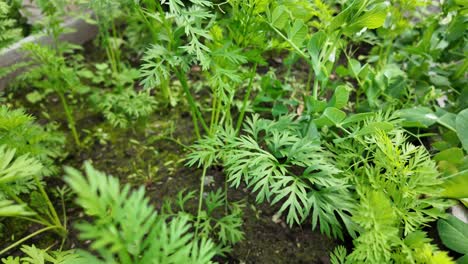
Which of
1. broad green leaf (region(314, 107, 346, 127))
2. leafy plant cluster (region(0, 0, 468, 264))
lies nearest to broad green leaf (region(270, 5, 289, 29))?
leafy plant cluster (region(0, 0, 468, 264))

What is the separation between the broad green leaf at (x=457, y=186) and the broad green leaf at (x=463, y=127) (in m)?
0.12

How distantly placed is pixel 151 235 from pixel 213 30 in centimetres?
81

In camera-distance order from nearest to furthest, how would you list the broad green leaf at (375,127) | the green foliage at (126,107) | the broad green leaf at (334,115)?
the broad green leaf at (375,127), the broad green leaf at (334,115), the green foliage at (126,107)

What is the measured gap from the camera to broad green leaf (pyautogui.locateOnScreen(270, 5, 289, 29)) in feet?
3.43

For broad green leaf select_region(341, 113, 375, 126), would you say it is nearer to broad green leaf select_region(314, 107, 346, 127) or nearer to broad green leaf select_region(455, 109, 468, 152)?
broad green leaf select_region(314, 107, 346, 127)

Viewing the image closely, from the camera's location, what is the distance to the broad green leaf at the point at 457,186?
38.6 inches

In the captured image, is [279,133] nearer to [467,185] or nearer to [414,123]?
[414,123]

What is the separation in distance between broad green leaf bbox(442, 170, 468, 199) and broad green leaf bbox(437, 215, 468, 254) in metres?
0.07

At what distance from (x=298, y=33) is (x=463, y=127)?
60 centimetres

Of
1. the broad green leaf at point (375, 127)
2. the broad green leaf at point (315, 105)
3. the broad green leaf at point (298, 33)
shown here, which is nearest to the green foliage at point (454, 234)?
the broad green leaf at point (375, 127)

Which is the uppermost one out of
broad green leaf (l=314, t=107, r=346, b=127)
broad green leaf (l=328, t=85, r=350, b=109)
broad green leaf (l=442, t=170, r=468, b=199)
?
broad green leaf (l=328, t=85, r=350, b=109)

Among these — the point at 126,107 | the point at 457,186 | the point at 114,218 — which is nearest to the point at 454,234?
the point at 457,186

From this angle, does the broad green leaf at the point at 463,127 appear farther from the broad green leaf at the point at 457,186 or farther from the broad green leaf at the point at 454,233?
the broad green leaf at the point at 454,233

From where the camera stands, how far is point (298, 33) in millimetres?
1102
